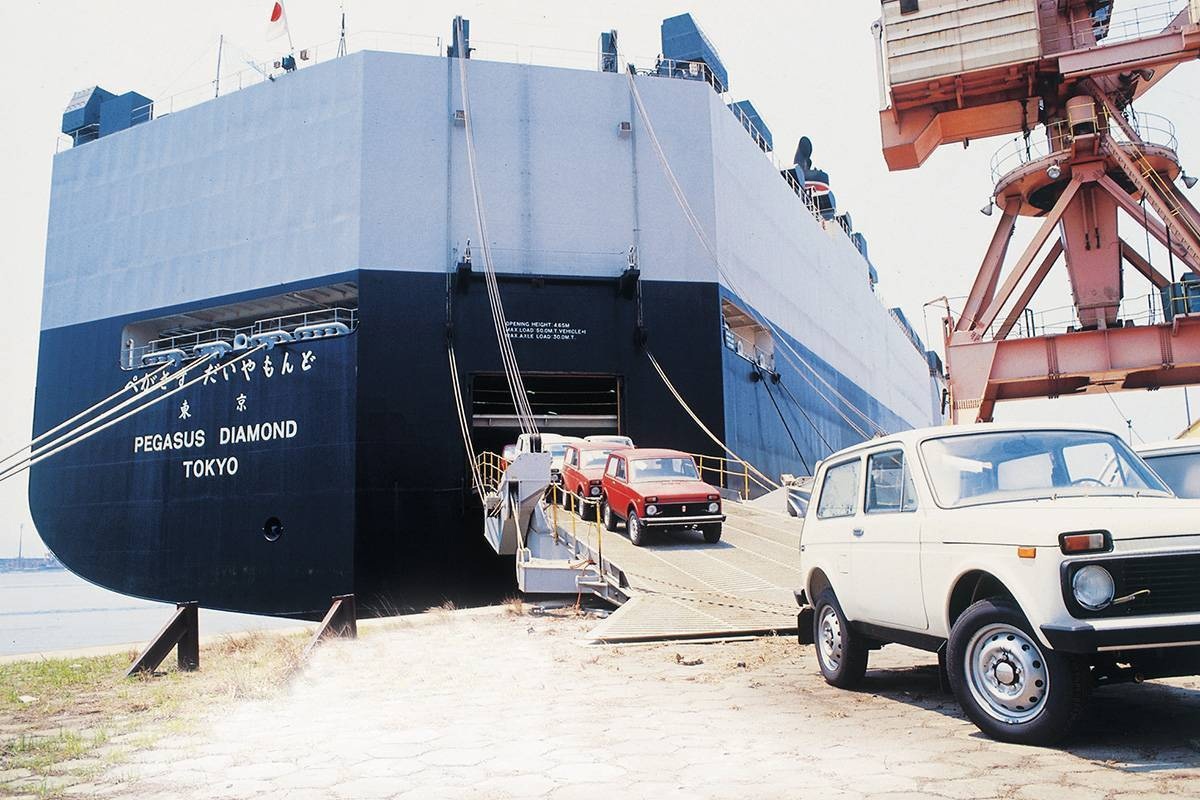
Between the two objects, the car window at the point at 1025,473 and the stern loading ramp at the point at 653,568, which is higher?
the car window at the point at 1025,473

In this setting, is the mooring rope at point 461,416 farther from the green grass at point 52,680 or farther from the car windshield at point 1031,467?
the car windshield at point 1031,467

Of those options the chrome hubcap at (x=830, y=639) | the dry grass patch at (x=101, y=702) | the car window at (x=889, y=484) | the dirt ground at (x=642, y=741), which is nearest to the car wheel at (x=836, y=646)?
the chrome hubcap at (x=830, y=639)

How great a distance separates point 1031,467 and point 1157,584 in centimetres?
118

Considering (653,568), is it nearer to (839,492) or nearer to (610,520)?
(610,520)

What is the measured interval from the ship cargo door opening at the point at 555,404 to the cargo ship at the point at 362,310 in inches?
3.1

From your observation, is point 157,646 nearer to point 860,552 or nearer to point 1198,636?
point 860,552

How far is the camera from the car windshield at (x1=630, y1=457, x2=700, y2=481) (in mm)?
A: 15727

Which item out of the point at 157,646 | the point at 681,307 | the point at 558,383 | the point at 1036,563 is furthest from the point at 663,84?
the point at 1036,563

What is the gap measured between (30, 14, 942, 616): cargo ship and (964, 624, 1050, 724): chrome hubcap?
15.5 m

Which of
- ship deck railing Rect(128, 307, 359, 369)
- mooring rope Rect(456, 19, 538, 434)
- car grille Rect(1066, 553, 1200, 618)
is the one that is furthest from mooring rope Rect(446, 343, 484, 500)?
car grille Rect(1066, 553, 1200, 618)

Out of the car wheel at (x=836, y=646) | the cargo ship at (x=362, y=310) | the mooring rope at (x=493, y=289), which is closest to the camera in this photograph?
the car wheel at (x=836, y=646)

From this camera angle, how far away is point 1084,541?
4363 millimetres

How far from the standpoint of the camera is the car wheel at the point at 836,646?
20.8ft

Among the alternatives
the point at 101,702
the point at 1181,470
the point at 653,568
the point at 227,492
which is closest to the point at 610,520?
the point at 653,568
